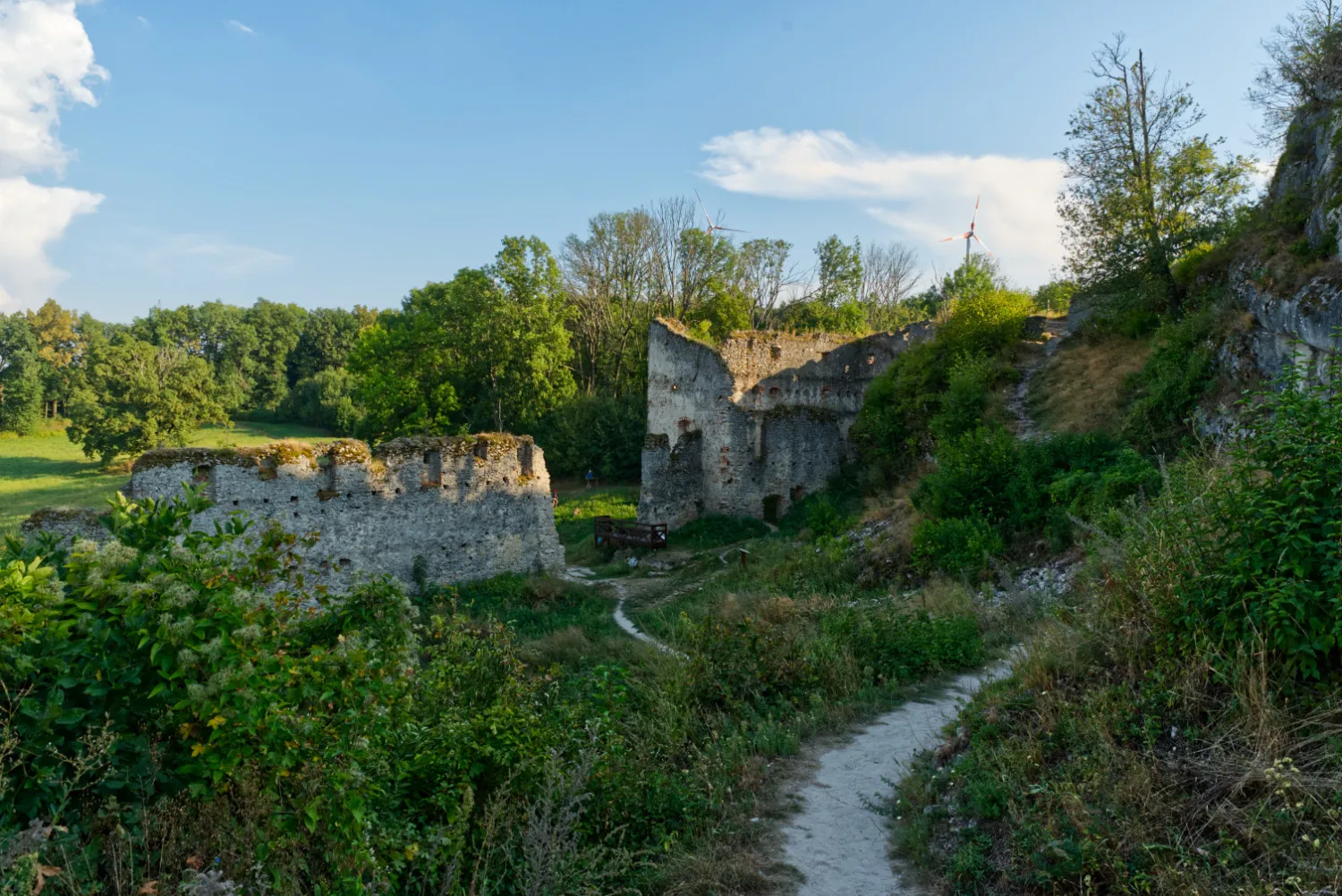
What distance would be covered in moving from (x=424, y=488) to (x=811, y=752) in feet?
34.0

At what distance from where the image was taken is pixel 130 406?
4156 cm

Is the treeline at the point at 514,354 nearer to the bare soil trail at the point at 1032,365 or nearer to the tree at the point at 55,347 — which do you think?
the tree at the point at 55,347

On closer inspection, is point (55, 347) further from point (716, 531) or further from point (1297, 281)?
point (1297, 281)

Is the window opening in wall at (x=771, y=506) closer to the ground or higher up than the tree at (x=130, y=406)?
closer to the ground

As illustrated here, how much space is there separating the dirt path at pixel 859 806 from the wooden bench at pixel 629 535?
13063 mm

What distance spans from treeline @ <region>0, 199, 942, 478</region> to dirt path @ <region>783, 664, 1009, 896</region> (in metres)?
21.2

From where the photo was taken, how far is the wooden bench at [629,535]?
20.0 meters

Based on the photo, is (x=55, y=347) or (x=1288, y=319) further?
(x=55, y=347)

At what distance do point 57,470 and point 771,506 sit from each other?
132ft

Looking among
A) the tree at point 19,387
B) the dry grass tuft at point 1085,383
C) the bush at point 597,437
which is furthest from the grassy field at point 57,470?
the dry grass tuft at point 1085,383

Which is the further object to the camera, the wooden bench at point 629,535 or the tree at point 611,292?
the tree at point 611,292

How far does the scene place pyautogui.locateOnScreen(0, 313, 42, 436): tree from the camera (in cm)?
5291

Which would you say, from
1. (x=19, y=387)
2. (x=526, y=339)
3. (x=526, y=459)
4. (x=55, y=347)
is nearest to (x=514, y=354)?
(x=526, y=339)

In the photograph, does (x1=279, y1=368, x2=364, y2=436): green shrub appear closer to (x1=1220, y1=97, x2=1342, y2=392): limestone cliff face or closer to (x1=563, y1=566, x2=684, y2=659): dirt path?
(x1=563, y1=566, x2=684, y2=659): dirt path
